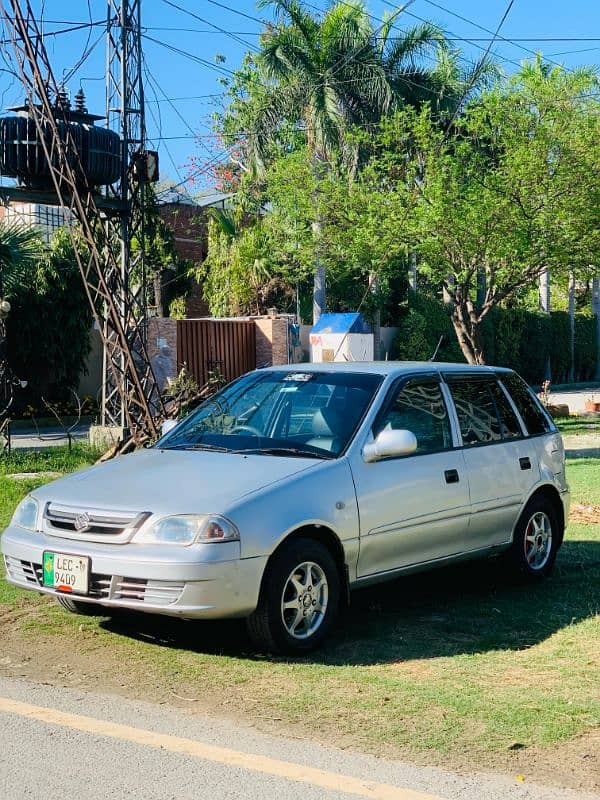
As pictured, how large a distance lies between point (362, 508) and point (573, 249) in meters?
16.0

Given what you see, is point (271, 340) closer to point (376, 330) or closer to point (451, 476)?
point (376, 330)

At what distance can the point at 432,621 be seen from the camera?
6.82 meters

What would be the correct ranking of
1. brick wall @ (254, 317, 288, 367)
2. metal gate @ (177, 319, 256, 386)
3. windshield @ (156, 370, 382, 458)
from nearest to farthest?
windshield @ (156, 370, 382, 458) < metal gate @ (177, 319, 256, 386) < brick wall @ (254, 317, 288, 367)

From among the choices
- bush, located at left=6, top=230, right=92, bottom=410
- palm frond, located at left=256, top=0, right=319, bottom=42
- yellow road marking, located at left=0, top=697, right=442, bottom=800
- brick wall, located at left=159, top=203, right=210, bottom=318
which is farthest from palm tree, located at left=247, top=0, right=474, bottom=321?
yellow road marking, located at left=0, top=697, right=442, bottom=800

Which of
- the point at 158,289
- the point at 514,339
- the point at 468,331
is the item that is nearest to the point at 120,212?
the point at 468,331

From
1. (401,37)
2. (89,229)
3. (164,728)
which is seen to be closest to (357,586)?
(164,728)

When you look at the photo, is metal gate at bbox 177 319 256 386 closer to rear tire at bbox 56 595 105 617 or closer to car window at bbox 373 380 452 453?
car window at bbox 373 380 452 453

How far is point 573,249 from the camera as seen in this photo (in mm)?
21094

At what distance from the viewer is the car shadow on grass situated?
20.2 feet

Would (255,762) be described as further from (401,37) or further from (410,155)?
(401,37)

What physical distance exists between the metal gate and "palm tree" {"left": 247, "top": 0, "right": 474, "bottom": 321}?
4875mm

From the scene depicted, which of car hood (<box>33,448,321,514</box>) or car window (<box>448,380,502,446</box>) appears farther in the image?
car window (<box>448,380,502,446</box>)

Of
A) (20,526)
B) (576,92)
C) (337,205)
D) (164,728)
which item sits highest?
(576,92)

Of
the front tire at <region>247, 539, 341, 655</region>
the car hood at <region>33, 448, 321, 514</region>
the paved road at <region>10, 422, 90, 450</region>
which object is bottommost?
the paved road at <region>10, 422, 90, 450</region>
